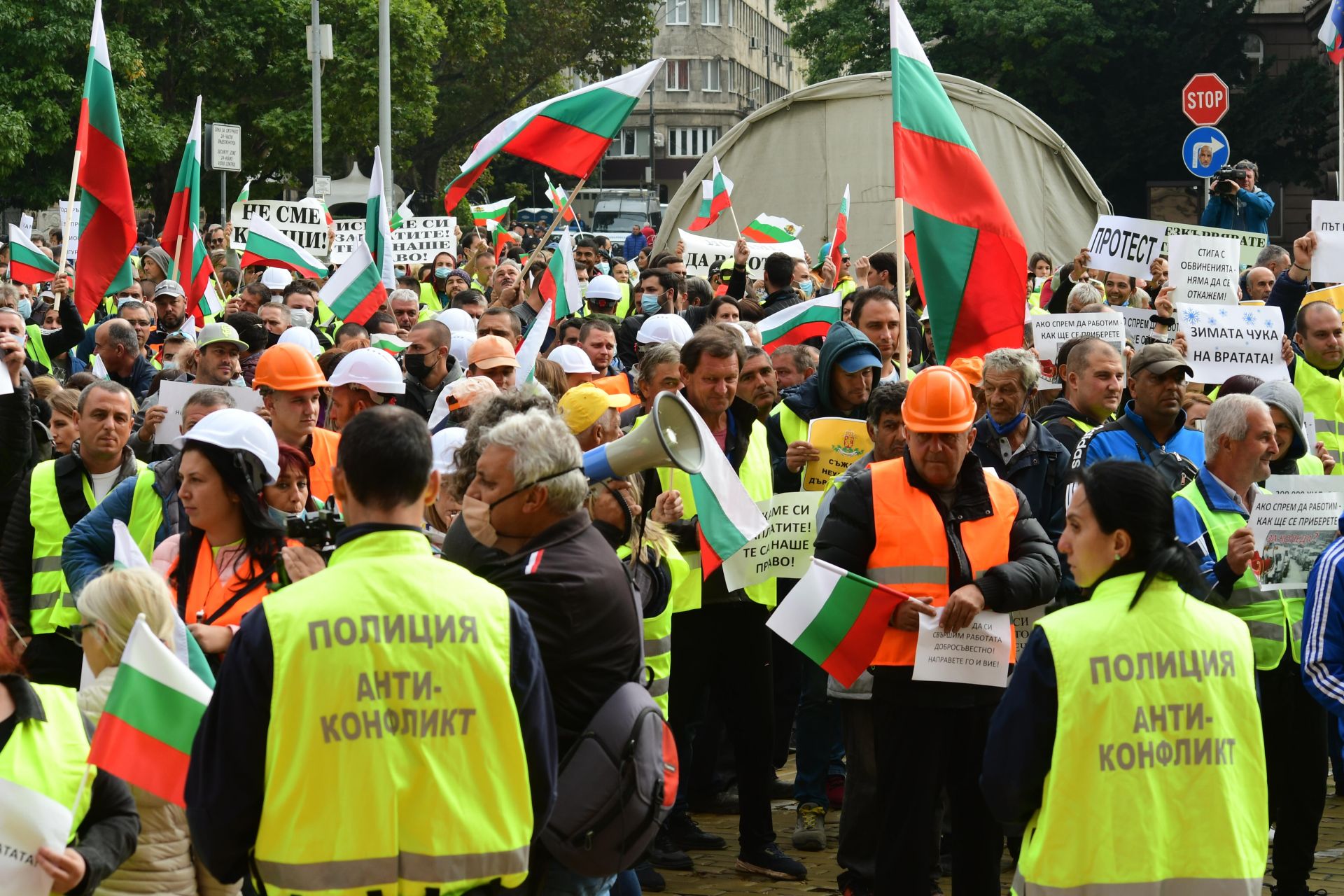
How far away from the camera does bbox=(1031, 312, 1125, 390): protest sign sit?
9406mm

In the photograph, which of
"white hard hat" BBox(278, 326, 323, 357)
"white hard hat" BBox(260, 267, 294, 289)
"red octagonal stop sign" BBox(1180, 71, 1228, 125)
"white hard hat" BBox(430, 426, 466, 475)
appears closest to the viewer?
"white hard hat" BBox(430, 426, 466, 475)

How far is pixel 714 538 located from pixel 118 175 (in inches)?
297

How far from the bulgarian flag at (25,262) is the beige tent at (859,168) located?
1200cm

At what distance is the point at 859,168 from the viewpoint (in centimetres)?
2567

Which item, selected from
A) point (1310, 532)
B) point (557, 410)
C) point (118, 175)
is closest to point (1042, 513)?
point (1310, 532)

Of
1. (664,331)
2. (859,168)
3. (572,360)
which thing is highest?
(859,168)

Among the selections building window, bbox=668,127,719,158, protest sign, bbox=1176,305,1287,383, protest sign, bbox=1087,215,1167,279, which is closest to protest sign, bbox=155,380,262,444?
protest sign, bbox=1176,305,1287,383

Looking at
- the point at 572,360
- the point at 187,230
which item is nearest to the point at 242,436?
the point at 572,360

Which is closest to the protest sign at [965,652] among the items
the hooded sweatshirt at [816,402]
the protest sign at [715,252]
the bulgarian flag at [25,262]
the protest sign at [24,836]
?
the hooded sweatshirt at [816,402]

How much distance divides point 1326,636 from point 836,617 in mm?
1537

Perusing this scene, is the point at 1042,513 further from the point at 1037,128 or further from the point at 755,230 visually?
the point at 1037,128

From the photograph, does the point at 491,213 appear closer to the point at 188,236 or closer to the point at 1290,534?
the point at 188,236

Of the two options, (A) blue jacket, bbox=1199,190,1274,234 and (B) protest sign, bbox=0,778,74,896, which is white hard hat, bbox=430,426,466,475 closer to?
(B) protest sign, bbox=0,778,74,896

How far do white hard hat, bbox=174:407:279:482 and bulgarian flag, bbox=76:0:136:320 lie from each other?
22.9 ft
